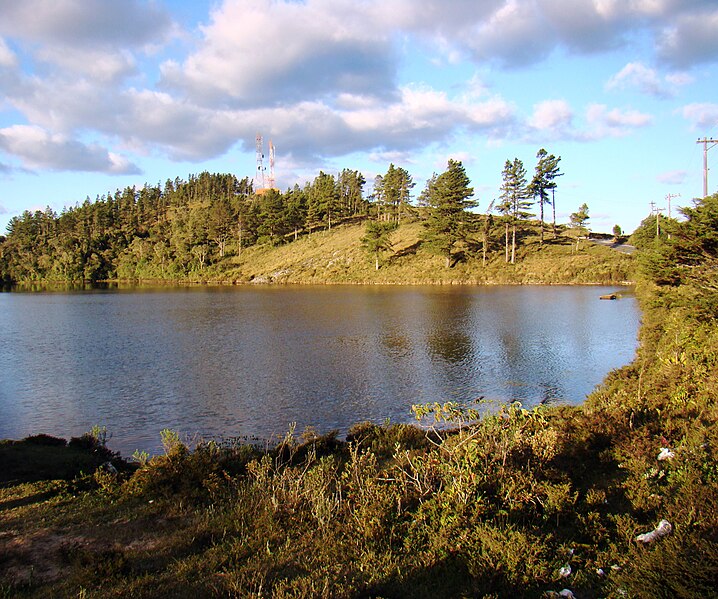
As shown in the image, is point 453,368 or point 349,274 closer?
point 453,368

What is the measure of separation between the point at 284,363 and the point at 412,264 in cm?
7350

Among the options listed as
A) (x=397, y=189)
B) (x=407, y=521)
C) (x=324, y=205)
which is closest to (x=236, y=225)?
(x=324, y=205)

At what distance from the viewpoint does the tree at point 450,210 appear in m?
95.2

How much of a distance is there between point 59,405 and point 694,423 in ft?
80.0

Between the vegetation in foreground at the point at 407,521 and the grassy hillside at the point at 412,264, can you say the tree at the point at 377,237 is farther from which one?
the vegetation in foreground at the point at 407,521

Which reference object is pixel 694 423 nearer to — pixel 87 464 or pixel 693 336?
pixel 693 336

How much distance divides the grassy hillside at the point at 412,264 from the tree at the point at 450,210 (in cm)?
503

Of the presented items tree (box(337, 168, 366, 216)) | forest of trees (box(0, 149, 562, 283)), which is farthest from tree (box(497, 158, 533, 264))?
tree (box(337, 168, 366, 216))

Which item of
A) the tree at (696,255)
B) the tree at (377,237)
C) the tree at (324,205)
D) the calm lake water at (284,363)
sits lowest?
the calm lake water at (284,363)

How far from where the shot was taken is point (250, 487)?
35.9 ft

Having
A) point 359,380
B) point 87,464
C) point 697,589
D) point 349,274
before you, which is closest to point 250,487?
point 87,464

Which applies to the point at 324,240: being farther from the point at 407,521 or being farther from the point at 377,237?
the point at 407,521

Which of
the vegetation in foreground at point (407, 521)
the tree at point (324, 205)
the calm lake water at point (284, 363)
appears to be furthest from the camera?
the tree at point (324, 205)

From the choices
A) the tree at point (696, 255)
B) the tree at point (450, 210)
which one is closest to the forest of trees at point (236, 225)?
the tree at point (450, 210)
